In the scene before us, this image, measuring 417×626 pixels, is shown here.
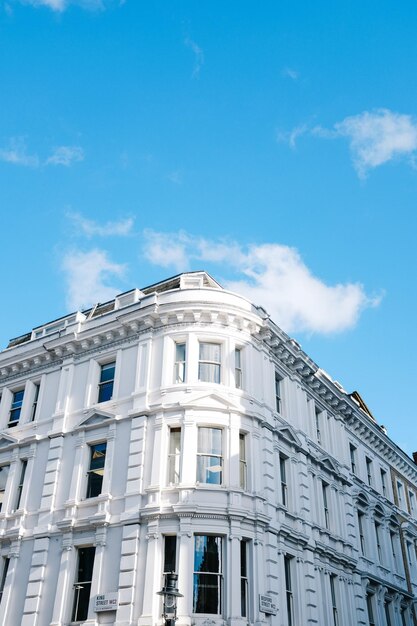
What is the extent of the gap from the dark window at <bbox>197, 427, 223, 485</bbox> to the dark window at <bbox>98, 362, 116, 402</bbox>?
5.10 m

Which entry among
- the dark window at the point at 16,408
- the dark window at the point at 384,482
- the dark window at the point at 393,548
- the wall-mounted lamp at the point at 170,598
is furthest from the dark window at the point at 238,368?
the dark window at the point at 384,482

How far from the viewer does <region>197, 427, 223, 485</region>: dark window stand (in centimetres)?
2361

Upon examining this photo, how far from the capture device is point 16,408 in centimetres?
3067

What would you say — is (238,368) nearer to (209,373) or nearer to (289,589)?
(209,373)

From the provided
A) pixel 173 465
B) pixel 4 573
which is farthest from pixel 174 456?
pixel 4 573

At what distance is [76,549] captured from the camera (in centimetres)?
2420

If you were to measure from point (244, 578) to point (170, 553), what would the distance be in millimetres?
2649

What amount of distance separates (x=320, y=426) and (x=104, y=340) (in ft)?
38.6

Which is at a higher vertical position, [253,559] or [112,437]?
[112,437]

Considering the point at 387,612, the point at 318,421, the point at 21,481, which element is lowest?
the point at 387,612

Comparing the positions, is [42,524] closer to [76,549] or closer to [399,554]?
[76,549]

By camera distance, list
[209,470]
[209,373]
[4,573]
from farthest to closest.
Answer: [209,373], [4,573], [209,470]

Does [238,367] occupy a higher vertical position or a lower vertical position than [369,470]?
lower

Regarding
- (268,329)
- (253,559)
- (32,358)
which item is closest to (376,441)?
(268,329)
